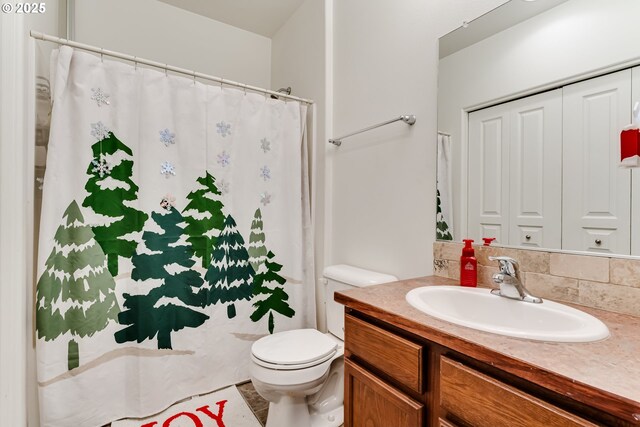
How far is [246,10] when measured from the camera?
7.43 ft

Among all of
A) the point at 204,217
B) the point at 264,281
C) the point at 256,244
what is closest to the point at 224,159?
the point at 204,217

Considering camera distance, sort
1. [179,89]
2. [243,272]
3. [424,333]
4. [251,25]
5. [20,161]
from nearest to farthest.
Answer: [424,333], [20,161], [179,89], [243,272], [251,25]

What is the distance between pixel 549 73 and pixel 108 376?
2.28 m

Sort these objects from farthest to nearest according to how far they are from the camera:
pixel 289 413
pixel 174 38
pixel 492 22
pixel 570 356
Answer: pixel 174 38
pixel 289 413
pixel 492 22
pixel 570 356

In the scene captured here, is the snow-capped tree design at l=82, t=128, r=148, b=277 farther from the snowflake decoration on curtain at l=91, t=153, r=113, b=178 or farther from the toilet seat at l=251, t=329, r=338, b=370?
the toilet seat at l=251, t=329, r=338, b=370

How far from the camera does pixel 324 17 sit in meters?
1.95

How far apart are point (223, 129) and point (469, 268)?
1524 millimetres

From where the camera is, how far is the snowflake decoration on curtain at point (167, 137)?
65.5 inches

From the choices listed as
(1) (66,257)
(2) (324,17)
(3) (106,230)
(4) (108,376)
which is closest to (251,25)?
(2) (324,17)

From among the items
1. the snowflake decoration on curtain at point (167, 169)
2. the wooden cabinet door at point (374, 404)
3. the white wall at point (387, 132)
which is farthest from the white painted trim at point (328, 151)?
the wooden cabinet door at point (374, 404)

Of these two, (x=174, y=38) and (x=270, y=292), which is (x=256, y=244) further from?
(x=174, y=38)

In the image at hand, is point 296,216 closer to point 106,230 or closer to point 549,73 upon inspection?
point 106,230

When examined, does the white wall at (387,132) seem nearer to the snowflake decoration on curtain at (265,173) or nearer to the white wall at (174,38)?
the snowflake decoration on curtain at (265,173)

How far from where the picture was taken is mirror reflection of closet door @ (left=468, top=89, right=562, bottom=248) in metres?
0.97
